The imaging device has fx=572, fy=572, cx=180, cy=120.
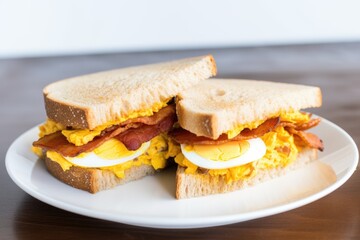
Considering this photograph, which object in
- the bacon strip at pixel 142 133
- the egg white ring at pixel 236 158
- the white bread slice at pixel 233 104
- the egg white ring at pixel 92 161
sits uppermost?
the white bread slice at pixel 233 104

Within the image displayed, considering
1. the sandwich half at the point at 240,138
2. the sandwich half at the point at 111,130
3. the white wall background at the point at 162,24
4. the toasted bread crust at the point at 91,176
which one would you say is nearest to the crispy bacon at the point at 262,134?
the sandwich half at the point at 240,138

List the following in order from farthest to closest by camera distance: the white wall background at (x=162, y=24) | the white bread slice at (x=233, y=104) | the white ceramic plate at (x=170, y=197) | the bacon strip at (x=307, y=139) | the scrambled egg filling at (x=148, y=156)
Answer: the white wall background at (x=162, y=24), the bacon strip at (x=307, y=139), the scrambled egg filling at (x=148, y=156), the white bread slice at (x=233, y=104), the white ceramic plate at (x=170, y=197)

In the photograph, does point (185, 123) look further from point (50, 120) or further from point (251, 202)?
point (50, 120)

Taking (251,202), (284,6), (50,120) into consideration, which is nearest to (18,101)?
(50,120)

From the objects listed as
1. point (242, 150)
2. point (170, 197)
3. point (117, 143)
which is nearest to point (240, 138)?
point (242, 150)

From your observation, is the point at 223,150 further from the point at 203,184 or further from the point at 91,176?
the point at 91,176

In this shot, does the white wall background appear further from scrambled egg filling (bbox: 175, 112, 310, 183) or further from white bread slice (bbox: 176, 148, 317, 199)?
white bread slice (bbox: 176, 148, 317, 199)

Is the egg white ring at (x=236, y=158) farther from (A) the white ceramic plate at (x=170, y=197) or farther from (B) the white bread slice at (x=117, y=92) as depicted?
(B) the white bread slice at (x=117, y=92)
